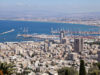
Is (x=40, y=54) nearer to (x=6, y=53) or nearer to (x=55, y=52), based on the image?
(x=55, y=52)

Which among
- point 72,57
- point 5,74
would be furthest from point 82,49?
point 5,74

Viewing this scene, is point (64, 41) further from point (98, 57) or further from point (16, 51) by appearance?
point (98, 57)

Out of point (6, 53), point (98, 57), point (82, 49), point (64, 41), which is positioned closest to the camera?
point (98, 57)

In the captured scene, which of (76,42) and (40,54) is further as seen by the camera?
(76,42)

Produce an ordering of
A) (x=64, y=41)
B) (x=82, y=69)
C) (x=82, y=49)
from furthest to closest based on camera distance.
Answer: (x=64, y=41), (x=82, y=49), (x=82, y=69)

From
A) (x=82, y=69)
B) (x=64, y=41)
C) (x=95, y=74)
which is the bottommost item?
(x=64, y=41)

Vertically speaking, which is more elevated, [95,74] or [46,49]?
[95,74]

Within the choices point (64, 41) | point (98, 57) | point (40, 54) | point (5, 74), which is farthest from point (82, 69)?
point (64, 41)

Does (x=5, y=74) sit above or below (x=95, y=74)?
above

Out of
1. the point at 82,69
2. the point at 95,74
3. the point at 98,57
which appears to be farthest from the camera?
the point at 98,57
